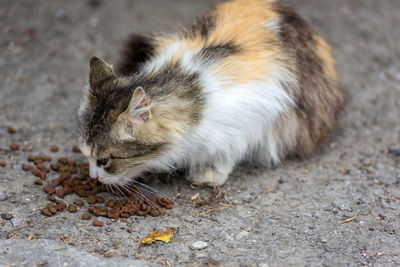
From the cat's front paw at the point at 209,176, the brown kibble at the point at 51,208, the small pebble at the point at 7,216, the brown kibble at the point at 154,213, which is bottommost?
the brown kibble at the point at 154,213

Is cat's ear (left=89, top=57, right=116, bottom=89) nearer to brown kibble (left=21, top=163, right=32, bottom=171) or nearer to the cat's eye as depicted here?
the cat's eye

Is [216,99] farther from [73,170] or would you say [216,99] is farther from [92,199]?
[73,170]

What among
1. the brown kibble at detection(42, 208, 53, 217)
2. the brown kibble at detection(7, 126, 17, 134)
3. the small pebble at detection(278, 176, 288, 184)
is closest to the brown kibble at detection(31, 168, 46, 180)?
the brown kibble at detection(42, 208, 53, 217)

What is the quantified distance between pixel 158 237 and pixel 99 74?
1222mm

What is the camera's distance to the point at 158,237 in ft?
10.3

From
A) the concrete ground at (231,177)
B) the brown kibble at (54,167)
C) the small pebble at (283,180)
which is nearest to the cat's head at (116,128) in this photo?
the concrete ground at (231,177)

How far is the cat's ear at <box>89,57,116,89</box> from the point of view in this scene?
3.36 m

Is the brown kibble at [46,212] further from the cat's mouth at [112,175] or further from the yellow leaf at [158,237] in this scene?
the yellow leaf at [158,237]

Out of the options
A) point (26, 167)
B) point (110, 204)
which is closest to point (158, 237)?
point (110, 204)

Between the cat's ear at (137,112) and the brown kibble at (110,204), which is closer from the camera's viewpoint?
the cat's ear at (137,112)

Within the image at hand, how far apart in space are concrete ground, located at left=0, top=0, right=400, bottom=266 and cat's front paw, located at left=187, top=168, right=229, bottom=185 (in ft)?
0.28

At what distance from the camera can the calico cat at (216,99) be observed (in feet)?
10.5

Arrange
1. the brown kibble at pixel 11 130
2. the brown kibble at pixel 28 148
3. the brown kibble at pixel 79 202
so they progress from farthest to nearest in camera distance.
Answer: the brown kibble at pixel 11 130
the brown kibble at pixel 28 148
the brown kibble at pixel 79 202

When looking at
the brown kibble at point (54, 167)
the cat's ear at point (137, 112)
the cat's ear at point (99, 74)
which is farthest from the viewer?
the brown kibble at point (54, 167)
